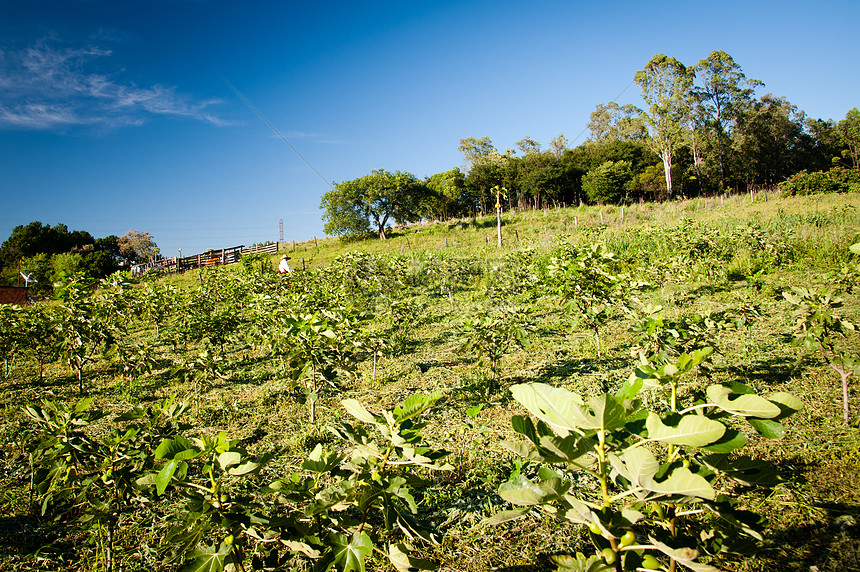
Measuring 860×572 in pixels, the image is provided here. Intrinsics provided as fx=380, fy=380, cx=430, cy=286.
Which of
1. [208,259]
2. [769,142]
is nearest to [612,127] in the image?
[769,142]

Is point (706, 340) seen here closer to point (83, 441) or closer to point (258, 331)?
point (83, 441)

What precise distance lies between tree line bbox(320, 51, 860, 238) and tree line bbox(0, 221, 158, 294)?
20.3 meters

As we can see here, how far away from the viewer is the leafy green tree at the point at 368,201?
31016mm

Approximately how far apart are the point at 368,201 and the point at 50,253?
33.4 m

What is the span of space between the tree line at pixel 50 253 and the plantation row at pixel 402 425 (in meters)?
27.1

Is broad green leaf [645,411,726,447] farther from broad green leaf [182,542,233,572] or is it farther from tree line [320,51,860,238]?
tree line [320,51,860,238]

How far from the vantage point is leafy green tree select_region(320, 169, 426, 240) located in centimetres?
3102

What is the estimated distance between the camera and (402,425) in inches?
47.6

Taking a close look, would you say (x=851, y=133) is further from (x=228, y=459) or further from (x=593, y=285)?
(x=228, y=459)

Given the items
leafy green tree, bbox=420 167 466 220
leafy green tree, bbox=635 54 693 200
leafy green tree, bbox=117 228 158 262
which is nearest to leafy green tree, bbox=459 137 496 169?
leafy green tree, bbox=420 167 466 220

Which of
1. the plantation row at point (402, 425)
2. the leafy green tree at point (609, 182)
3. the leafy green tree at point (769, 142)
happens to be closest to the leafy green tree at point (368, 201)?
the leafy green tree at point (609, 182)

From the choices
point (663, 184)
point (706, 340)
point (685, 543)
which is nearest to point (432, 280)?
point (706, 340)

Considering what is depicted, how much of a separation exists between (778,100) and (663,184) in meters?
14.8

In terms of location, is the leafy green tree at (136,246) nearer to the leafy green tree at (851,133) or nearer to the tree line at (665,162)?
the tree line at (665,162)
